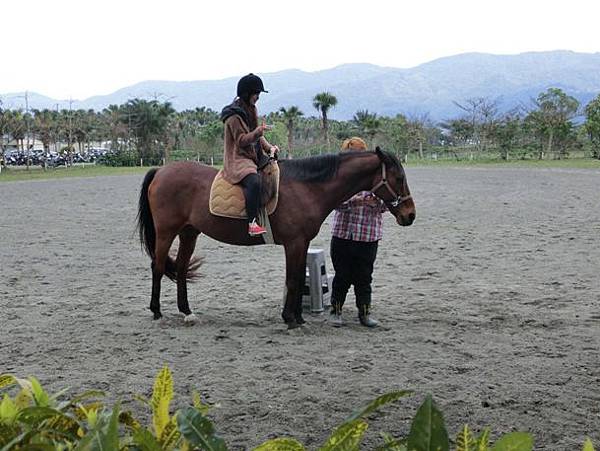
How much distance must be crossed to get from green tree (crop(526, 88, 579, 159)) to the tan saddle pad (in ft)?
142

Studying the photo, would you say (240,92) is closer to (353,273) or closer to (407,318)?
(353,273)

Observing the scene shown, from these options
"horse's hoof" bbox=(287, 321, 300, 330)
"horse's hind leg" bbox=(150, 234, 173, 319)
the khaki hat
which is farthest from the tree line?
"horse's hoof" bbox=(287, 321, 300, 330)

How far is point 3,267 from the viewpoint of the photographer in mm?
9055

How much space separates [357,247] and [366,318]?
663 millimetres

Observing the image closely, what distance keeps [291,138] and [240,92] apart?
160 ft

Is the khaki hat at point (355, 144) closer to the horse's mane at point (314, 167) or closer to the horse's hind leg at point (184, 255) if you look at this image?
the horse's mane at point (314, 167)

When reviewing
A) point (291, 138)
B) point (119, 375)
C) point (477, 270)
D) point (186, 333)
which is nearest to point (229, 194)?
point (186, 333)

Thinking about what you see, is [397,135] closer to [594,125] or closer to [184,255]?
[594,125]

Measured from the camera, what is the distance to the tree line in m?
46.8

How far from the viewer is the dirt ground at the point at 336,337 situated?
391cm

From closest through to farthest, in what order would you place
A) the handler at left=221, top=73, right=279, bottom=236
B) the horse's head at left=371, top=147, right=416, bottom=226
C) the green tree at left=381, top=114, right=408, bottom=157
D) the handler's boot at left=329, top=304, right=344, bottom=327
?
1. the handler at left=221, top=73, right=279, bottom=236
2. the horse's head at left=371, top=147, right=416, bottom=226
3. the handler's boot at left=329, top=304, right=344, bottom=327
4. the green tree at left=381, top=114, right=408, bottom=157

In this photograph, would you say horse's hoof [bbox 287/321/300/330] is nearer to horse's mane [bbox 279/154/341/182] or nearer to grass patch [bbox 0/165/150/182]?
horse's mane [bbox 279/154/341/182]

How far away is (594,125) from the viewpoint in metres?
42.0

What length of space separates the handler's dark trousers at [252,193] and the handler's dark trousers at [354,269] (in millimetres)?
861
